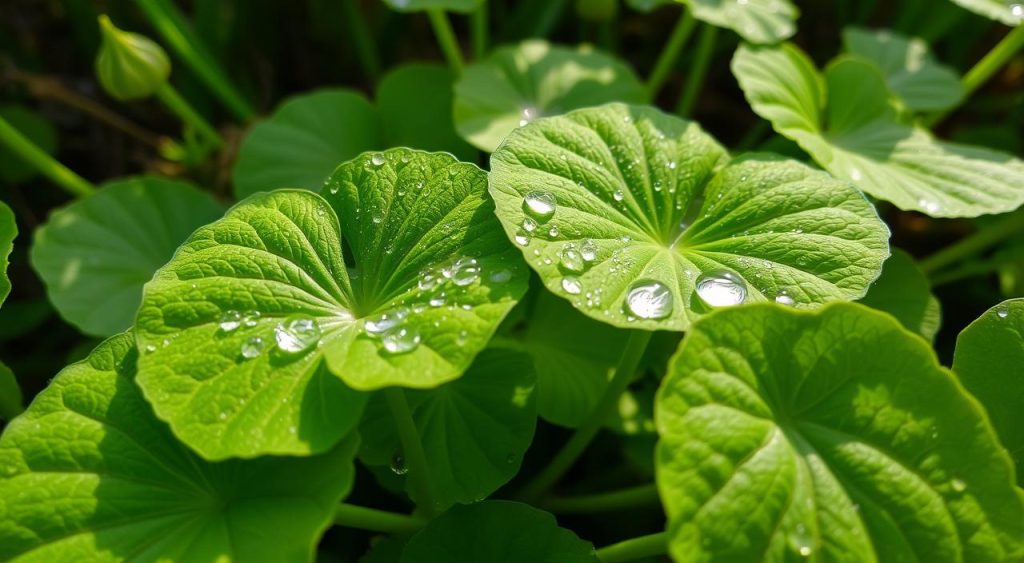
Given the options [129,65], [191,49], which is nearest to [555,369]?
[129,65]

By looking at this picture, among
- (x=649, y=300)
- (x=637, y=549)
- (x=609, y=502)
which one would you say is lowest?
(x=609, y=502)

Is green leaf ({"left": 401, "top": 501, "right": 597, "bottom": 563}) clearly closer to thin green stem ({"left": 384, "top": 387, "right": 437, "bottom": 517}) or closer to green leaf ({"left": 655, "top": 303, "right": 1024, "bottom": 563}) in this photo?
thin green stem ({"left": 384, "top": 387, "right": 437, "bottom": 517})

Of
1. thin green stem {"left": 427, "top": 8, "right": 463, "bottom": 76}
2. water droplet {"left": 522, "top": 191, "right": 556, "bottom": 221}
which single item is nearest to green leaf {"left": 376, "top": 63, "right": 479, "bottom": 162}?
thin green stem {"left": 427, "top": 8, "right": 463, "bottom": 76}

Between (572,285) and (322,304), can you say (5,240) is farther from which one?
(572,285)

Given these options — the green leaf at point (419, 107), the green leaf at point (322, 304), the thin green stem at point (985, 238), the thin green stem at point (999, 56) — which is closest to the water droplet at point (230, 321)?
the green leaf at point (322, 304)

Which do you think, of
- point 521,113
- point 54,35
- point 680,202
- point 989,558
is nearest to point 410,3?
point 521,113

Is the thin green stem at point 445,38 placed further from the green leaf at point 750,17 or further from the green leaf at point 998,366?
the green leaf at point 998,366

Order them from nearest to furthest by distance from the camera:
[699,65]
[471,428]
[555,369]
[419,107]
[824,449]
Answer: [824,449] → [471,428] → [555,369] → [419,107] → [699,65]
